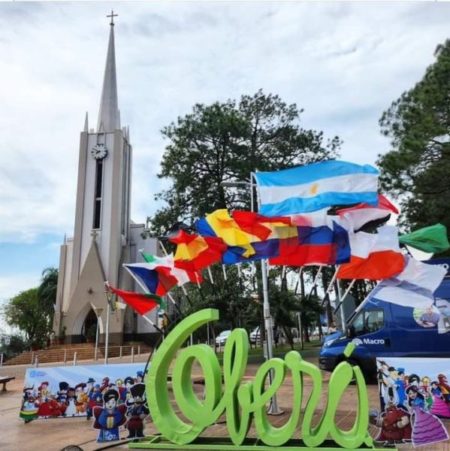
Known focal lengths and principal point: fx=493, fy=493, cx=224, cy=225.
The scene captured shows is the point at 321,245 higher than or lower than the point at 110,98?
lower

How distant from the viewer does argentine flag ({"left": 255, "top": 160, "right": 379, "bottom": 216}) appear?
9.42m

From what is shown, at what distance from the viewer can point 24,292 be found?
58.9m

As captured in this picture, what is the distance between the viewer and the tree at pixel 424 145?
57.9 ft

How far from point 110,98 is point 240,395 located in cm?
4409

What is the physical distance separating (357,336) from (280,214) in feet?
21.1

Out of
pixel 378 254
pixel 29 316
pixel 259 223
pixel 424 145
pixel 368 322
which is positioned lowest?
pixel 368 322

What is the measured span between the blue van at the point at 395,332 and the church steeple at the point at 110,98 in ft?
117

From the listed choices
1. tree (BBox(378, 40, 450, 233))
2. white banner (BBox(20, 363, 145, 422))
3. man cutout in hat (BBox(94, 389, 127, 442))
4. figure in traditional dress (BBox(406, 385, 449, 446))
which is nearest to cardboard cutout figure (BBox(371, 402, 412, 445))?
figure in traditional dress (BBox(406, 385, 449, 446))

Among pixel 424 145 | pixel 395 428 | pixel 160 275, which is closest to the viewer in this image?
pixel 395 428

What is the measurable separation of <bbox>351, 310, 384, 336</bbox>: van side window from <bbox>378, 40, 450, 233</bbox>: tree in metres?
6.90

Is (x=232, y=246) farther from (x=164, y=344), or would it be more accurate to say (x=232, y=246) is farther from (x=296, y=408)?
(x=296, y=408)

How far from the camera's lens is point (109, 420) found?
26.8 feet

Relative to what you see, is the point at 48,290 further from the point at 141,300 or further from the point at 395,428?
the point at 395,428

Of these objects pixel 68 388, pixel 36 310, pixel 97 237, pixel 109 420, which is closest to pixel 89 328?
pixel 97 237
